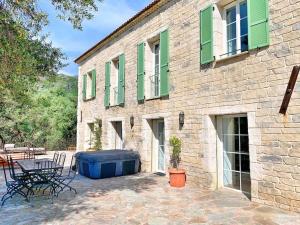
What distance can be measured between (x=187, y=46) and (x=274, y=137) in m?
3.68

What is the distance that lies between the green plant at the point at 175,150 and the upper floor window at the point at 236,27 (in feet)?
8.90

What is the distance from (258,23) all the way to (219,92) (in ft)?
5.78

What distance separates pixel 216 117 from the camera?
286 inches

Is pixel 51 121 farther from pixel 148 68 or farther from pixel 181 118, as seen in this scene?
pixel 181 118

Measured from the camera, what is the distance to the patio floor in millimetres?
4742

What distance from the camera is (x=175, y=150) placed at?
8070 mm

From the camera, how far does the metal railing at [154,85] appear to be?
9.86 metres

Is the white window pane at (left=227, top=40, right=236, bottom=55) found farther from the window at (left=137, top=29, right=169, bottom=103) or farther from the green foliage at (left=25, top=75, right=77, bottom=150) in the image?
the green foliage at (left=25, top=75, right=77, bottom=150)

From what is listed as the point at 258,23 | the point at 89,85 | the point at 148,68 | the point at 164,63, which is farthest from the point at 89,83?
the point at 258,23

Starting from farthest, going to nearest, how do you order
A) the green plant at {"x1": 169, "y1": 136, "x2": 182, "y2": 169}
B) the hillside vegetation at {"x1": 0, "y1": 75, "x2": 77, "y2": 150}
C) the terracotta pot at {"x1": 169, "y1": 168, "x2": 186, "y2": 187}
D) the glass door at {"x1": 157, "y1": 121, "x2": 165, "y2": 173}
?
1. the hillside vegetation at {"x1": 0, "y1": 75, "x2": 77, "y2": 150}
2. the glass door at {"x1": 157, "y1": 121, "x2": 165, "y2": 173}
3. the green plant at {"x1": 169, "y1": 136, "x2": 182, "y2": 169}
4. the terracotta pot at {"x1": 169, "y1": 168, "x2": 186, "y2": 187}

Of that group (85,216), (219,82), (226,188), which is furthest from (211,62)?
(85,216)

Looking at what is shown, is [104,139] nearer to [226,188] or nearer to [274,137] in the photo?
[226,188]

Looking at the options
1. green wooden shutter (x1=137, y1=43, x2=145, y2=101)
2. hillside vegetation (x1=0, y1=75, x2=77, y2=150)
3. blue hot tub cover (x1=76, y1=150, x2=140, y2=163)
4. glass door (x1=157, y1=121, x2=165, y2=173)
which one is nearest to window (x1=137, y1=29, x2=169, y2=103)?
green wooden shutter (x1=137, y1=43, x2=145, y2=101)

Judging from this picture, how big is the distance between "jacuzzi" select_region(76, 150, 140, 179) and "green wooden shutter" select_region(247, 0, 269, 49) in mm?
5359
